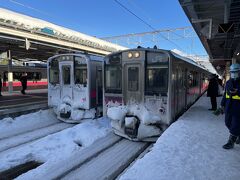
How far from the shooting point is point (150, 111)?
7.29 meters

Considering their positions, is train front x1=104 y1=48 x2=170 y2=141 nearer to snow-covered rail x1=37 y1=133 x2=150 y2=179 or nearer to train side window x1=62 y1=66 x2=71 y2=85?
snow-covered rail x1=37 y1=133 x2=150 y2=179

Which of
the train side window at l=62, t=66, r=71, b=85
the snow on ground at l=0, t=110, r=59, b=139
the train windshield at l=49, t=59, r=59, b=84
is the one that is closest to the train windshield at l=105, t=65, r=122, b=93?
the train side window at l=62, t=66, r=71, b=85

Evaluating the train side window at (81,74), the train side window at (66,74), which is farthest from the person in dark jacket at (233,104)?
the train side window at (66,74)

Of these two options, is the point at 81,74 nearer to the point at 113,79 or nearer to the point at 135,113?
the point at 113,79

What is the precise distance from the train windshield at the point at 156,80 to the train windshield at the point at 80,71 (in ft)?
11.2

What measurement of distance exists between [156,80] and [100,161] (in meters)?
2.93

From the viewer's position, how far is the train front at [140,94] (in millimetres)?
7137

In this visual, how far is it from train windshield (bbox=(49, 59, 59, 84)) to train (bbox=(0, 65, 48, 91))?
14.5 meters

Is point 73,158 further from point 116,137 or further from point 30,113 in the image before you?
point 30,113

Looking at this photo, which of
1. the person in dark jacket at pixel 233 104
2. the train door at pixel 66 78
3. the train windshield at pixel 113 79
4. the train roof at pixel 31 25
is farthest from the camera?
the train roof at pixel 31 25

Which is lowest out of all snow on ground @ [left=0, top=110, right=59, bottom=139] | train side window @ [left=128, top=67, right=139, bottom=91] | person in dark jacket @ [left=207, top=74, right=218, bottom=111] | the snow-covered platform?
snow on ground @ [left=0, top=110, right=59, bottom=139]

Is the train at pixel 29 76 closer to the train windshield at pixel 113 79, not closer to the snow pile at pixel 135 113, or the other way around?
the train windshield at pixel 113 79

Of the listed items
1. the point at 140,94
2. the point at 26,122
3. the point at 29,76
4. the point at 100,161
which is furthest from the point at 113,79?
the point at 29,76

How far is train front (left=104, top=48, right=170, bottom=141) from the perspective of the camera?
7.14 meters
